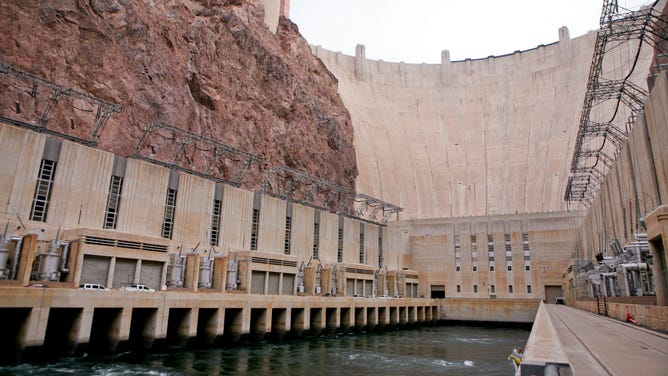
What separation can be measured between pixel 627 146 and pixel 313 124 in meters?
47.9

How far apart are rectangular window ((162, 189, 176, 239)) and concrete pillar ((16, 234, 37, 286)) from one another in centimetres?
1118

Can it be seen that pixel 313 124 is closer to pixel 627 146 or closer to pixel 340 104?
pixel 340 104

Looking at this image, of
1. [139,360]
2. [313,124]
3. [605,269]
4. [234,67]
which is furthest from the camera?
[313,124]

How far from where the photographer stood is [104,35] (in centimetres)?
4669

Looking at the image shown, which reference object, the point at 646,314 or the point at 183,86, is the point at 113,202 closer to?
the point at 183,86

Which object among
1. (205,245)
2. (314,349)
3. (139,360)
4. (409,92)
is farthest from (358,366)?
(409,92)

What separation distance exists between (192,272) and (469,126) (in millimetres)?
71987

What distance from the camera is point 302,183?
6625 cm

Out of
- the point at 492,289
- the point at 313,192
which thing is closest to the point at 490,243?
the point at 492,289

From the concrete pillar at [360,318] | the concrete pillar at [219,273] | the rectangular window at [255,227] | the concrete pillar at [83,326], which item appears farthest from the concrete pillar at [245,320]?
the concrete pillar at [360,318]

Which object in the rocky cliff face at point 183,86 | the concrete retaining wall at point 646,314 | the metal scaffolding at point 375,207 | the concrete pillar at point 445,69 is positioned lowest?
the concrete retaining wall at point 646,314

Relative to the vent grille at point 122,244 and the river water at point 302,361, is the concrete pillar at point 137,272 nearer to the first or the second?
the vent grille at point 122,244

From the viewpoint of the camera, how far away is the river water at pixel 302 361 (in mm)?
20328

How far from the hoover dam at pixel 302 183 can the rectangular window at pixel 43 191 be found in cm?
11
